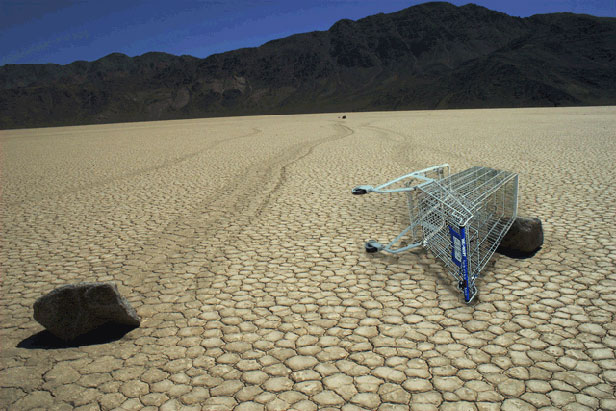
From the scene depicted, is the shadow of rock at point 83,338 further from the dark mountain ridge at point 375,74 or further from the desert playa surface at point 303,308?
the dark mountain ridge at point 375,74

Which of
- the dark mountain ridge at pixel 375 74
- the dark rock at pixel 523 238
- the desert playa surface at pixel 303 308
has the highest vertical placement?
the dark mountain ridge at pixel 375 74

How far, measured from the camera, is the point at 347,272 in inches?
170

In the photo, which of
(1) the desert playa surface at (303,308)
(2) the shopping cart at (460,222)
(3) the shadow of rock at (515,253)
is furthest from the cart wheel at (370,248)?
(3) the shadow of rock at (515,253)

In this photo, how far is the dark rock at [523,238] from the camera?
4430 mm

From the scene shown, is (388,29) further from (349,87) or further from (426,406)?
(426,406)

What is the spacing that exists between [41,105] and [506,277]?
116 meters

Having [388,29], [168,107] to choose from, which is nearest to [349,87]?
[388,29]

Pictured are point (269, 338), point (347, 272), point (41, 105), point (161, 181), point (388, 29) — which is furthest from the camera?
point (388, 29)

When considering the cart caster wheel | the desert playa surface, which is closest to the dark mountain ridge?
the desert playa surface

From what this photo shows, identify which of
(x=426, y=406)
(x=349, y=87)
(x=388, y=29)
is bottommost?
(x=426, y=406)

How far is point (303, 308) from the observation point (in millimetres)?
3621

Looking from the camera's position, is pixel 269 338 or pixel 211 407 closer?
pixel 211 407

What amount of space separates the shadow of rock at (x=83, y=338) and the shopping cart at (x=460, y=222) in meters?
2.43

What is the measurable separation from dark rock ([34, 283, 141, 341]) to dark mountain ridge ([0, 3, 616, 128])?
218 feet
